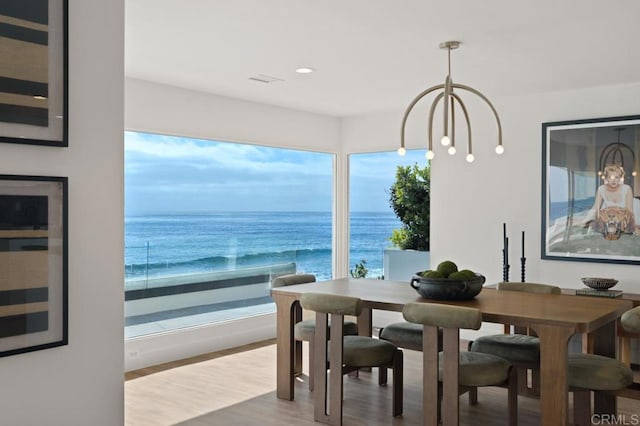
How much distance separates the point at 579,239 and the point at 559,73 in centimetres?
158

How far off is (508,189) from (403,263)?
1.65m

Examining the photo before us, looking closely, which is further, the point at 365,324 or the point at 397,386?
the point at 365,324

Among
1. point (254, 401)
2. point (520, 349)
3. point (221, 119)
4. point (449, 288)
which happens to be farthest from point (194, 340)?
point (520, 349)

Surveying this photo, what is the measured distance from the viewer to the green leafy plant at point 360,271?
795 cm

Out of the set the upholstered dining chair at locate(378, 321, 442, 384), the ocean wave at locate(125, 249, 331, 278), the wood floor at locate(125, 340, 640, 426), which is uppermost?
the ocean wave at locate(125, 249, 331, 278)

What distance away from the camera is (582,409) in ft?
12.8

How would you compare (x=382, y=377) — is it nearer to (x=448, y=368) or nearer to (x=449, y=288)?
Answer: (x=449, y=288)

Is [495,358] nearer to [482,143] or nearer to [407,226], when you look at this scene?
[482,143]

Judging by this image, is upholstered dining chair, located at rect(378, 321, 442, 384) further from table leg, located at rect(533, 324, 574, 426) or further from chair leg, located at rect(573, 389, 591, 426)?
table leg, located at rect(533, 324, 574, 426)

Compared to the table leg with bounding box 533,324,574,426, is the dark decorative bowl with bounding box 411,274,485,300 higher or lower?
higher

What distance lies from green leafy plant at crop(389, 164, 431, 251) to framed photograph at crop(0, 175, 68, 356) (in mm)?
5567

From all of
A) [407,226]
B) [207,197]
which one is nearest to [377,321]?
[407,226]

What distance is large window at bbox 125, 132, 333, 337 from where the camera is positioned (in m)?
5.73

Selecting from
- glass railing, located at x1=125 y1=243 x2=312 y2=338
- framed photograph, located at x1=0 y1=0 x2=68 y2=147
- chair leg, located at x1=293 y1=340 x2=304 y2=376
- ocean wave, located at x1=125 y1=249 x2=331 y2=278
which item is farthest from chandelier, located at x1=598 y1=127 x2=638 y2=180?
framed photograph, located at x1=0 y1=0 x2=68 y2=147
